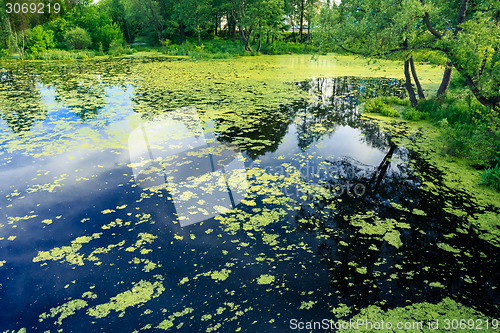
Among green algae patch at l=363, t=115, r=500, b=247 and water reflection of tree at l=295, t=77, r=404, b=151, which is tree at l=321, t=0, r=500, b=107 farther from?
water reflection of tree at l=295, t=77, r=404, b=151

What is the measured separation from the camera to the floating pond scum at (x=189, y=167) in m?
3.55

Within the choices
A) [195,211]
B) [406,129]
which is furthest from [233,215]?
[406,129]

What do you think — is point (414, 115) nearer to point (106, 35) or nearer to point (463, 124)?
point (463, 124)

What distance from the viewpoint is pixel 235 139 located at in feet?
18.4

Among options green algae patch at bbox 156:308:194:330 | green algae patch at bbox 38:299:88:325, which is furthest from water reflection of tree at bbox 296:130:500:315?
green algae patch at bbox 38:299:88:325

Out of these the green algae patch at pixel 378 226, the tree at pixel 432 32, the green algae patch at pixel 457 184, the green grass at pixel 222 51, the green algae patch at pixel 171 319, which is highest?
the green grass at pixel 222 51

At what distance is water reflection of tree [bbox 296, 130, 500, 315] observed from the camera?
Result: 232 cm

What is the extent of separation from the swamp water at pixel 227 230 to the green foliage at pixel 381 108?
1181 mm

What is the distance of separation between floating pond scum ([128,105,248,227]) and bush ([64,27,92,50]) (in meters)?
23.4

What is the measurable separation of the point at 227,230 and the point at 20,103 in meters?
8.23

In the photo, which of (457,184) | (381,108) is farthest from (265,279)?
(381,108)

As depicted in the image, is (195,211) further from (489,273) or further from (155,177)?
(489,273)

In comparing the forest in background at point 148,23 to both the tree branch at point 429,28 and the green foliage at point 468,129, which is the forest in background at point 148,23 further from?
the green foliage at point 468,129

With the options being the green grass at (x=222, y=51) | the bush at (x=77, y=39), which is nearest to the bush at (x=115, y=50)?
the bush at (x=77, y=39)
